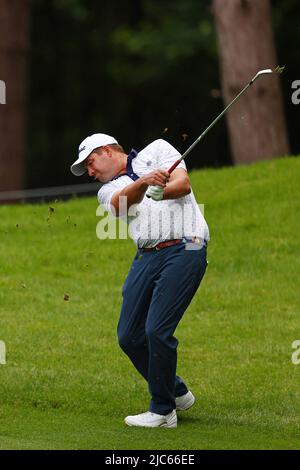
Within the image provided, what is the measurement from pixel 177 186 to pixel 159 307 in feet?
2.79

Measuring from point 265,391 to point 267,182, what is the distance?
18.5ft

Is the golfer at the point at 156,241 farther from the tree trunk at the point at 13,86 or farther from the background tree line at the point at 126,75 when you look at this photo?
the background tree line at the point at 126,75

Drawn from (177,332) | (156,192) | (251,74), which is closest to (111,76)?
(251,74)

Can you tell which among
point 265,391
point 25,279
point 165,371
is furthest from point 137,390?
point 25,279

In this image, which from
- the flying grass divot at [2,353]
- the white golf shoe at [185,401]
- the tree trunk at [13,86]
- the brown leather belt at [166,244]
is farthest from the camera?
the tree trunk at [13,86]

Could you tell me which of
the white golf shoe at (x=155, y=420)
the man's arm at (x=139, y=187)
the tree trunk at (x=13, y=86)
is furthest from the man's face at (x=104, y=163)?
the tree trunk at (x=13, y=86)

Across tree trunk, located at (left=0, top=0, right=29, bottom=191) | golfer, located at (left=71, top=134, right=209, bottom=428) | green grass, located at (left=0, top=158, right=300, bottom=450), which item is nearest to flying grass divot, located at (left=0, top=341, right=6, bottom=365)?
green grass, located at (left=0, top=158, right=300, bottom=450)

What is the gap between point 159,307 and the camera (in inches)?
315

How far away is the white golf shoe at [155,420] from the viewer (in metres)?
8.30

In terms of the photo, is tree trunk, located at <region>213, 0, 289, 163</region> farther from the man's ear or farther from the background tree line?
the man's ear

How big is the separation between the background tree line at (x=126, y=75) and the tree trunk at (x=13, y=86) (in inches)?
185

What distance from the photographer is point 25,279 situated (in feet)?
42.5
